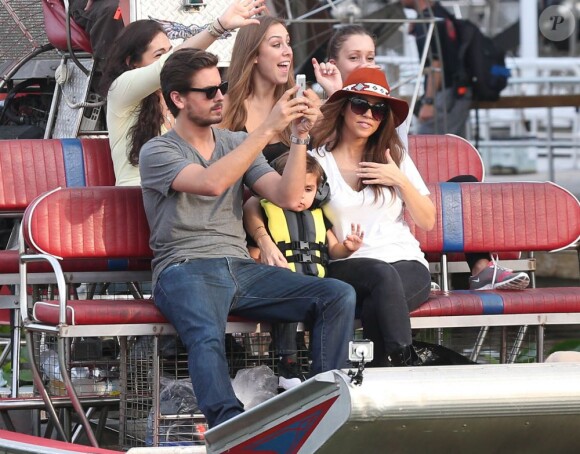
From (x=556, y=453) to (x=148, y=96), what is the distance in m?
2.73

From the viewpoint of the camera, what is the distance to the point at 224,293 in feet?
18.1

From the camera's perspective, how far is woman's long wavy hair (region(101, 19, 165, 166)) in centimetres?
666

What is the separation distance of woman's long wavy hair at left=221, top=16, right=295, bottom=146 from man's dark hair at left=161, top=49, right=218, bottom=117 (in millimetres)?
Result: 729

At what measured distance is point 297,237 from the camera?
592cm

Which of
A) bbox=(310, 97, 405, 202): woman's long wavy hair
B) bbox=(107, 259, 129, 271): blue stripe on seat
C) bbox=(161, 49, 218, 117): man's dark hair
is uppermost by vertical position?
bbox=(161, 49, 218, 117): man's dark hair

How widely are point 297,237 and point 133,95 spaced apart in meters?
1.19

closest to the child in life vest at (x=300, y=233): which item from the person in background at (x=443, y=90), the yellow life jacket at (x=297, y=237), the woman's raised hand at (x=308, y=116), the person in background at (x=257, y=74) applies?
the yellow life jacket at (x=297, y=237)

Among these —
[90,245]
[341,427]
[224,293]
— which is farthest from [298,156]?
[341,427]

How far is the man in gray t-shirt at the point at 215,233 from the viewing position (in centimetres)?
539

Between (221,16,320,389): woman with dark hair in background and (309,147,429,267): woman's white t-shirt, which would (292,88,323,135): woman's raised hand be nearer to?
(309,147,429,267): woman's white t-shirt

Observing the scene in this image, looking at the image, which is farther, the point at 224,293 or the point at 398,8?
the point at 398,8

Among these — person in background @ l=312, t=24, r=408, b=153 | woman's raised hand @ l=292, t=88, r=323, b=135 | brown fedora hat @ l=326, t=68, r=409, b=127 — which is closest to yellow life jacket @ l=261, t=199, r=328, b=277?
woman's raised hand @ l=292, t=88, r=323, b=135

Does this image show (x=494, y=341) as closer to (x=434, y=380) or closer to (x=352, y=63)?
(x=352, y=63)

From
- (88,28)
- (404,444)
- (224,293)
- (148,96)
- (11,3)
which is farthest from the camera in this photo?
(11,3)
